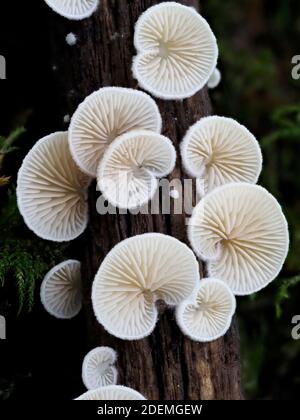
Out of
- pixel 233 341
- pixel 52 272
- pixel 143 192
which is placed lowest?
pixel 233 341

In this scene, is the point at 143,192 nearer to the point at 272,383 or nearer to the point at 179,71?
the point at 179,71

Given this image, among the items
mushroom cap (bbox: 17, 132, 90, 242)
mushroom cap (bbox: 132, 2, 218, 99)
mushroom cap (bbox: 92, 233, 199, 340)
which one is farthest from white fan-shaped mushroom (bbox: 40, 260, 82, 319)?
mushroom cap (bbox: 132, 2, 218, 99)

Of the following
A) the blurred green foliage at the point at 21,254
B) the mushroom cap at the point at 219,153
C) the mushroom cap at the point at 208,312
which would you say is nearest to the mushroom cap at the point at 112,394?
the mushroom cap at the point at 208,312

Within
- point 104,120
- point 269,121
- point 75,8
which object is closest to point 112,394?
point 104,120

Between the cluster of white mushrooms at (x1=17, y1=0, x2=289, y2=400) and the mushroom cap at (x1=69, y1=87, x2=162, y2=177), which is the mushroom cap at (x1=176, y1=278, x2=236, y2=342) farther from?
the mushroom cap at (x1=69, y1=87, x2=162, y2=177)

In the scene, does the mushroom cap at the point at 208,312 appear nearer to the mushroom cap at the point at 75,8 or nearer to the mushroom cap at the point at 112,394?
the mushroom cap at the point at 112,394

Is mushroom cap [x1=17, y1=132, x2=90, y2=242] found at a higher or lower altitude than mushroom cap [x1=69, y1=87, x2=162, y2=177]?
lower
